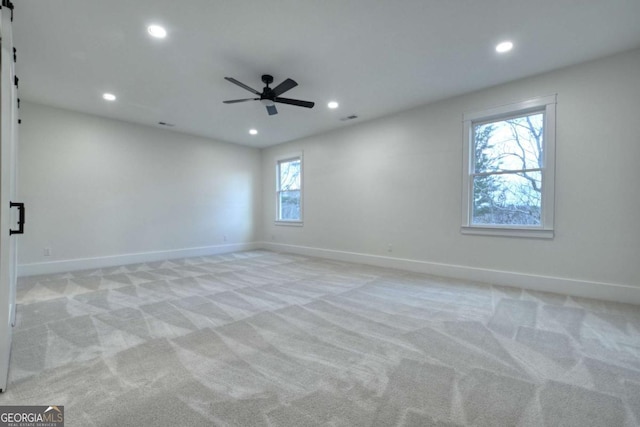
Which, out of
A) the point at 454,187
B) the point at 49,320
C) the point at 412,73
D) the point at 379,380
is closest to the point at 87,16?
the point at 49,320

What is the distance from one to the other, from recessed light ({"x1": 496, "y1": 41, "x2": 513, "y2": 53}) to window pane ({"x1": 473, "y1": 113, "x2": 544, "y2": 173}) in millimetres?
1228

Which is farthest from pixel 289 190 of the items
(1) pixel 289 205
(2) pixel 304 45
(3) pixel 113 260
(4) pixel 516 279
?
(4) pixel 516 279

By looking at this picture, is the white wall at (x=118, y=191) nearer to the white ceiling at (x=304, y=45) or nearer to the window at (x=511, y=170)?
the white ceiling at (x=304, y=45)

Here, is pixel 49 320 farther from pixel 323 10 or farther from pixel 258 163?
pixel 258 163

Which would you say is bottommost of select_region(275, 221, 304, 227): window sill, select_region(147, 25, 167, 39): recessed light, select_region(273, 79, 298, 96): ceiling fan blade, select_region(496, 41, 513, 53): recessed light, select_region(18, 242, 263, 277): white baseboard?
select_region(18, 242, 263, 277): white baseboard

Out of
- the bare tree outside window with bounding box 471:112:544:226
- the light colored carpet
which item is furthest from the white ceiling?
the light colored carpet

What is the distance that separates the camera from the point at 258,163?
26.3 ft

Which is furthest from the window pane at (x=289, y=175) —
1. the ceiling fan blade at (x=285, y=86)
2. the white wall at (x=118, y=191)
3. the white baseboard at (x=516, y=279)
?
the ceiling fan blade at (x=285, y=86)

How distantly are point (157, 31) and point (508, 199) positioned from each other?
4.88 metres

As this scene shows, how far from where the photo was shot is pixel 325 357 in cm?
210

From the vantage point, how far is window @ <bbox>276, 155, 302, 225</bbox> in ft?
23.6

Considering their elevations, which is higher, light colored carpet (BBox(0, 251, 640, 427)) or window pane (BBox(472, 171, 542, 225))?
window pane (BBox(472, 171, 542, 225))

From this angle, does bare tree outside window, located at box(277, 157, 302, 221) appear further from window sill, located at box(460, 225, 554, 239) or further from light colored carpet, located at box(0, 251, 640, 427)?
window sill, located at box(460, 225, 554, 239)

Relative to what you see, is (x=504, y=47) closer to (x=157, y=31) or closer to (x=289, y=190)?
(x=157, y=31)
